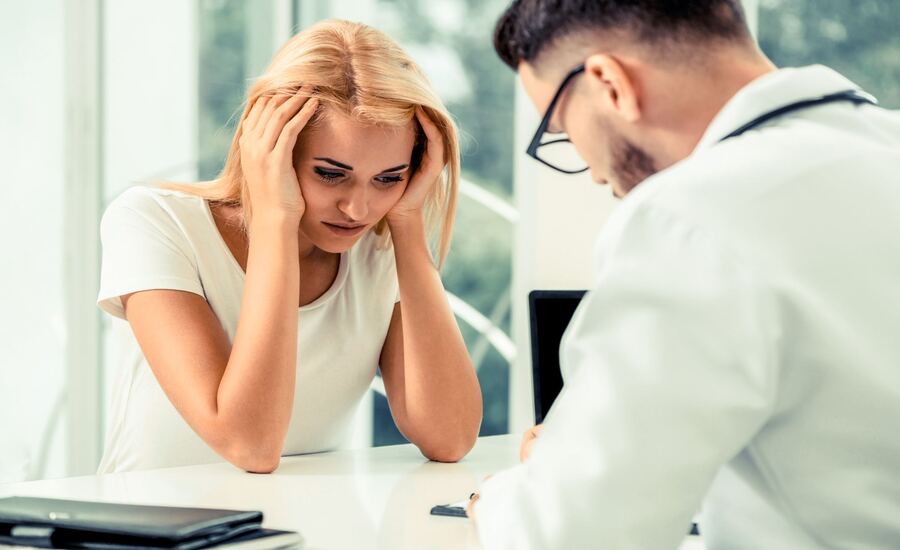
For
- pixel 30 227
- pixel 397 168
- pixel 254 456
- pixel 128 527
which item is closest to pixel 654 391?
pixel 128 527

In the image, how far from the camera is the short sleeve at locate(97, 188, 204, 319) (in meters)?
1.61

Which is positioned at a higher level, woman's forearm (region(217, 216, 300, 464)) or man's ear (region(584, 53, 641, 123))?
man's ear (region(584, 53, 641, 123))

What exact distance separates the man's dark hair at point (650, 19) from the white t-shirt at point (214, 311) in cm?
90

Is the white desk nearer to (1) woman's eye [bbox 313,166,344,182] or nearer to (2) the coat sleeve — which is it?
(2) the coat sleeve

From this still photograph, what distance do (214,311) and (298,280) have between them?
193 mm

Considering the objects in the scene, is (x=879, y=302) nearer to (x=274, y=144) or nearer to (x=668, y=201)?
(x=668, y=201)

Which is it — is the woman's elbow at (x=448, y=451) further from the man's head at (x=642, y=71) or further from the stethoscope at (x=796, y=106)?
the stethoscope at (x=796, y=106)

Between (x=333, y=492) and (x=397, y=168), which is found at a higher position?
(x=397, y=168)

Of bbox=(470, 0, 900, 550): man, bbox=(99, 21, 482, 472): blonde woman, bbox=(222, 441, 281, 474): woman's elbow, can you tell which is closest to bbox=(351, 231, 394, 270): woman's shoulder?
bbox=(99, 21, 482, 472): blonde woman

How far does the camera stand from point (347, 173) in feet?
5.49

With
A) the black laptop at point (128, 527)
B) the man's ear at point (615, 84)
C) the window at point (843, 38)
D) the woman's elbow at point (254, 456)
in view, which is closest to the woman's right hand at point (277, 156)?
the woman's elbow at point (254, 456)

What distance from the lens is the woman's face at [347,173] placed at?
1.65m

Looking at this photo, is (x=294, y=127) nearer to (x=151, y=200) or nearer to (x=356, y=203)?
(x=356, y=203)

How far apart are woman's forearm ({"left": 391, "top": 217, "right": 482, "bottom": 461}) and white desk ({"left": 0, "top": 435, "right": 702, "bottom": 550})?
6cm
